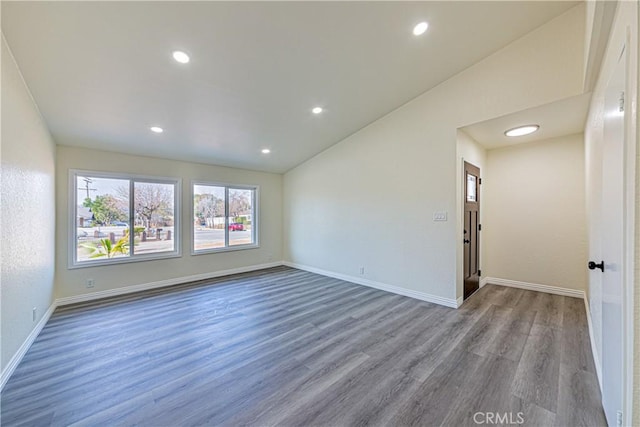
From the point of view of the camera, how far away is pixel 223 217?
19.0 ft

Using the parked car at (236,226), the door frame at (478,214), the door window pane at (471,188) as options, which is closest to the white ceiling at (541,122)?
the door frame at (478,214)

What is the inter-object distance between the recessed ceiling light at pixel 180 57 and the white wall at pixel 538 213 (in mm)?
4976

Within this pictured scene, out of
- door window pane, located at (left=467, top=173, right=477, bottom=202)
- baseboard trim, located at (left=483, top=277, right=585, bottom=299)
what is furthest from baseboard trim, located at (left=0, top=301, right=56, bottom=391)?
baseboard trim, located at (left=483, top=277, right=585, bottom=299)

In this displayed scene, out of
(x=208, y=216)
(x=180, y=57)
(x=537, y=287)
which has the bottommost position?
(x=537, y=287)

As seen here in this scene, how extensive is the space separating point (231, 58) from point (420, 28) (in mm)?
2005

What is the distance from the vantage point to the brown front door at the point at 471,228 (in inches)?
156

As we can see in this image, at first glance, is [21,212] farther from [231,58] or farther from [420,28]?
[420,28]

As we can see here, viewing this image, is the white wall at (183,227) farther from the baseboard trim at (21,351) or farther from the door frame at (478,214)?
the door frame at (478,214)

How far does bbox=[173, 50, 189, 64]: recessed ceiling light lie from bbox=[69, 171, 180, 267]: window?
2854mm

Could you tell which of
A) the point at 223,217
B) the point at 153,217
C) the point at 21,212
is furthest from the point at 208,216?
the point at 21,212

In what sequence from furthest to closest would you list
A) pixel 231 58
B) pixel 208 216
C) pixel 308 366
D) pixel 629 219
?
pixel 208 216 < pixel 231 58 < pixel 308 366 < pixel 629 219

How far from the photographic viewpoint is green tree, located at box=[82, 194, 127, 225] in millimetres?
4195

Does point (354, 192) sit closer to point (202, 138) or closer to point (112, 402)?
point (202, 138)

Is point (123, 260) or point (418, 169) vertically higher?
point (418, 169)
